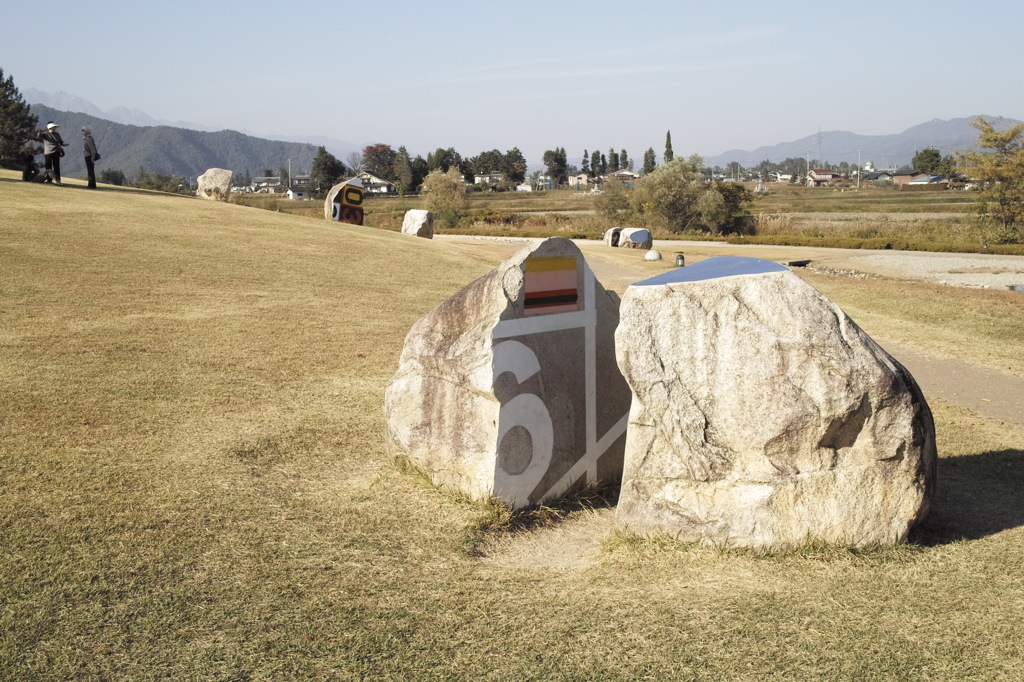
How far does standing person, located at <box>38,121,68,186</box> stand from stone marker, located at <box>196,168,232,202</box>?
19.9 ft

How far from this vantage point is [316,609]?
190 inches

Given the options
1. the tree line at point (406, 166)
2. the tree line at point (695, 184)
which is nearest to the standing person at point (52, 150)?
the tree line at point (695, 184)

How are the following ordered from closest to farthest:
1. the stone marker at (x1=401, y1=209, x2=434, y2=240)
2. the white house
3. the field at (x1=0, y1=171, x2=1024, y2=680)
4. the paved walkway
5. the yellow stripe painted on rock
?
1. the field at (x1=0, y1=171, x2=1024, y2=680)
2. the yellow stripe painted on rock
3. the paved walkway
4. the stone marker at (x1=401, y1=209, x2=434, y2=240)
5. the white house

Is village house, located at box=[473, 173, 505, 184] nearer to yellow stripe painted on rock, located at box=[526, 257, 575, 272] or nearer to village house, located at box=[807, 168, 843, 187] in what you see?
village house, located at box=[807, 168, 843, 187]

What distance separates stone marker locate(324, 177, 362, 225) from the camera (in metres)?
31.5

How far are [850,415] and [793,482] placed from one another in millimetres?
563

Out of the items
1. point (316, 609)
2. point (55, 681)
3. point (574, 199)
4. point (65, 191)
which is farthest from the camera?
point (574, 199)

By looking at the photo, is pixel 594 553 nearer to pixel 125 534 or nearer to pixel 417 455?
pixel 417 455

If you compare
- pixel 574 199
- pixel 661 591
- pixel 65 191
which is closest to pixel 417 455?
pixel 661 591

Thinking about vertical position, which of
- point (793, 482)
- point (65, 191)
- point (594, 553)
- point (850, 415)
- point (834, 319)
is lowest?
point (594, 553)

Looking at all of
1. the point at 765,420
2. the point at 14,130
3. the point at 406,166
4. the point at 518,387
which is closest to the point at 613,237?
the point at 518,387

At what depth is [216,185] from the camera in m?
32.1

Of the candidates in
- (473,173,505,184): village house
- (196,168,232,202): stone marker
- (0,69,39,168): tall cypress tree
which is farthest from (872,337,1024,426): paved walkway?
(473,173,505,184): village house

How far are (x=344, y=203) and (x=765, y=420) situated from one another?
Answer: 2802 cm
